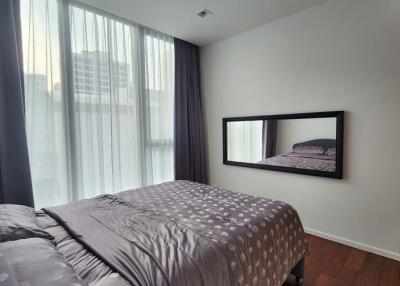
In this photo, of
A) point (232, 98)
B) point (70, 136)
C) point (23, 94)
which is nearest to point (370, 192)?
point (232, 98)

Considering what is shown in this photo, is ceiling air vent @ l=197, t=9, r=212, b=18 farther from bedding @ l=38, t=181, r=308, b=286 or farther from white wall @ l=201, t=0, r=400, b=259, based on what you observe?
bedding @ l=38, t=181, r=308, b=286

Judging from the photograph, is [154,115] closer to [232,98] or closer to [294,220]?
[232,98]

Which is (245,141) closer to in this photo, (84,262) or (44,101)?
(44,101)

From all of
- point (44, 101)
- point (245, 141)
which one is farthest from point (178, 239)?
point (245, 141)

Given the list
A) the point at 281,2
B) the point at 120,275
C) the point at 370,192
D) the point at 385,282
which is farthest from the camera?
the point at 281,2

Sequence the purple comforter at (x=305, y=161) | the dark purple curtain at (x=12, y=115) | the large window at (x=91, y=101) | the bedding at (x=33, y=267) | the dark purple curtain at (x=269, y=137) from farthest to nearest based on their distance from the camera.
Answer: the dark purple curtain at (x=269, y=137) → the purple comforter at (x=305, y=161) → the large window at (x=91, y=101) → the dark purple curtain at (x=12, y=115) → the bedding at (x=33, y=267)

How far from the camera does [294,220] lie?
173cm

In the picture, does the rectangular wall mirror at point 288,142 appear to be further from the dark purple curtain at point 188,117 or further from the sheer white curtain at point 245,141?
the dark purple curtain at point 188,117

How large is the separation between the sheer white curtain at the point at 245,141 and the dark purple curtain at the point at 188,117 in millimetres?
504

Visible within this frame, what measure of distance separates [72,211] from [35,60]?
1.52 meters

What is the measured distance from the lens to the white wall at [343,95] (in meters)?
2.08

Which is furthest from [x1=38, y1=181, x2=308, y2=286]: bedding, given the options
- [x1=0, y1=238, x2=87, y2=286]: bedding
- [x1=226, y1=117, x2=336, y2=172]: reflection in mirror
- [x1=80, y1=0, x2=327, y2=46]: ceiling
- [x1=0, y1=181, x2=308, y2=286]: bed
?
[x1=80, y1=0, x2=327, y2=46]: ceiling

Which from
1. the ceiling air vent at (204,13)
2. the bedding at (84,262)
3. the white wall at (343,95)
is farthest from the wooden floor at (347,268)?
the ceiling air vent at (204,13)

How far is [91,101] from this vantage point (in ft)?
8.30
